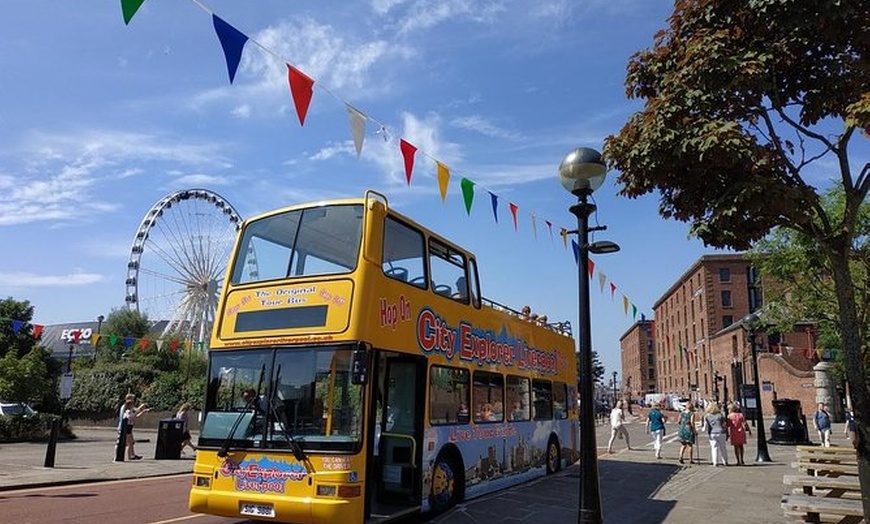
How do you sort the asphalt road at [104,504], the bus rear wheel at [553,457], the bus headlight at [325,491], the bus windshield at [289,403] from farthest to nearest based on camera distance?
1. the bus rear wheel at [553,457]
2. the asphalt road at [104,504]
3. the bus windshield at [289,403]
4. the bus headlight at [325,491]

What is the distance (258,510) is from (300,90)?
19.2 feet

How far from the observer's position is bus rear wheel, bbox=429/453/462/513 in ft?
32.1

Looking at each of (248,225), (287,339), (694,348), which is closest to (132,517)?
(287,339)

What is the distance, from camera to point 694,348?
82.4m

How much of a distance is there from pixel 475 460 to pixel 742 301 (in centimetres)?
7145

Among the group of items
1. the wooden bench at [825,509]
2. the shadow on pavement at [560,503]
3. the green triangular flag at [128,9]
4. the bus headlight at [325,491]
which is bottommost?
the shadow on pavement at [560,503]

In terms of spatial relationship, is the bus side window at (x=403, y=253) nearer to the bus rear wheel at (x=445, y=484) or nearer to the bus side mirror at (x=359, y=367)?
the bus side mirror at (x=359, y=367)

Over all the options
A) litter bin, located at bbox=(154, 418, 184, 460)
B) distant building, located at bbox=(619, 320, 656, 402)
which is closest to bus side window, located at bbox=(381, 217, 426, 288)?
litter bin, located at bbox=(154, 418, 184, 460)

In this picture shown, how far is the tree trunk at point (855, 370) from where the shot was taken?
662cm

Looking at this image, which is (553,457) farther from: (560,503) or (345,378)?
(345,378)

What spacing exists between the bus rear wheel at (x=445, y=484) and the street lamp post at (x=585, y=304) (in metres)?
2.93

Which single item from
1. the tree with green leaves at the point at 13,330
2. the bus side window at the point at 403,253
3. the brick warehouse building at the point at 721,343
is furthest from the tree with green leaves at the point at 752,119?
the tree with green leaves at the point at 13,330

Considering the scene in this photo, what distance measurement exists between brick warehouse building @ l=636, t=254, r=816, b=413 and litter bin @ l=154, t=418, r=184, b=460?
87.9ft

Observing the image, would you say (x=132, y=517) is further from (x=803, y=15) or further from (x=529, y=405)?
(x=803, y=15)
